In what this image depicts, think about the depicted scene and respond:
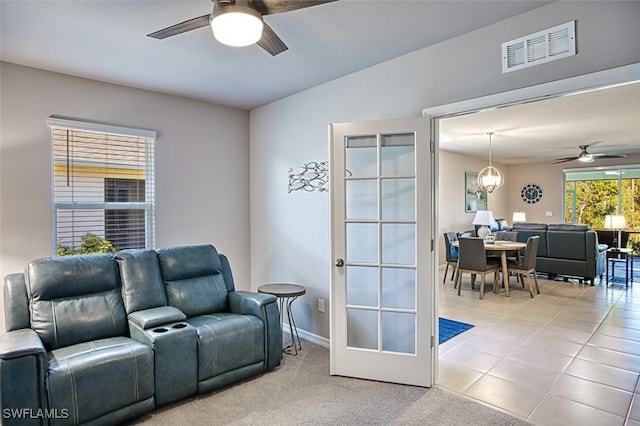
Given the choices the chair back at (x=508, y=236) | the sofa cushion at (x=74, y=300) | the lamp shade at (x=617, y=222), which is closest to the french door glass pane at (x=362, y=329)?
the sofa cushion at (x=74, y=300)

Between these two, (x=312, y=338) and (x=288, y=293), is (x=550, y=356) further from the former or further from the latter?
(x=288, y=293)

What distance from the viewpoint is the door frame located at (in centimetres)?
196

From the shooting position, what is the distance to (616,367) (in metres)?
3.16

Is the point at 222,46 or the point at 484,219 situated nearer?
the point at 222,46

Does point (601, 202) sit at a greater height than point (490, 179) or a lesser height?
lesser

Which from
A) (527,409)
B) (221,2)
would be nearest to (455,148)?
(527,409)

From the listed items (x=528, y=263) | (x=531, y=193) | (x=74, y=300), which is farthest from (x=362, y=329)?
(x=531, y=193)

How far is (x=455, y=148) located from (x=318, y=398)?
654cm

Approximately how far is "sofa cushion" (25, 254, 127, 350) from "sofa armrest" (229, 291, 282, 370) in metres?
0.97

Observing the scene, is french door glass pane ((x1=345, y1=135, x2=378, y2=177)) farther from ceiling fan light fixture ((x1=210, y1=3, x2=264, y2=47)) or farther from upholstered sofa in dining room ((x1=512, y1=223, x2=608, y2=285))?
upholstered sofa in dining room ((x1=512, y1=223, x2=608, y2=285))

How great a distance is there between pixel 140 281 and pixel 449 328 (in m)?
3.29

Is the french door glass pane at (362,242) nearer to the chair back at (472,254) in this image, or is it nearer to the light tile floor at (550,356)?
the light tile floor at (550,356)

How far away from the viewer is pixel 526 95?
7.52 ft

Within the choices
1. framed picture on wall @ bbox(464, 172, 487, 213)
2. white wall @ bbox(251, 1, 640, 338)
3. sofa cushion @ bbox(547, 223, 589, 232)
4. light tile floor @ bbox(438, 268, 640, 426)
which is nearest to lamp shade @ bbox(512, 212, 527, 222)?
framed picture on wall @ bbox(464, 172, 487, 213)
